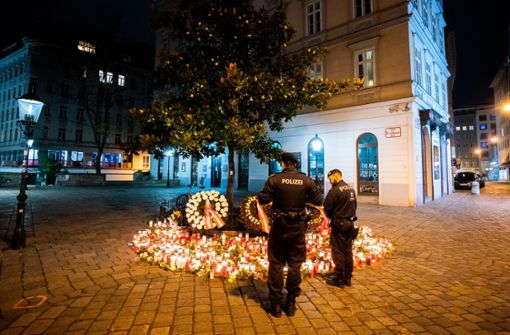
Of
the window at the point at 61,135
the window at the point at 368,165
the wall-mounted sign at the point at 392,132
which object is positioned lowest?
the window at the point at 368,165

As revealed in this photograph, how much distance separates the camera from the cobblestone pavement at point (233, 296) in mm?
3195

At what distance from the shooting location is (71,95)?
40.3m

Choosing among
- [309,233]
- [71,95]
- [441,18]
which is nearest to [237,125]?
[309,233]

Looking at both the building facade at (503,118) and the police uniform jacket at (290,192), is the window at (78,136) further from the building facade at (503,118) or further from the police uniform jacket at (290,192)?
the building facade at (503,118)

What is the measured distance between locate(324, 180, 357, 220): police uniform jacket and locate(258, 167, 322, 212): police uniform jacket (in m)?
0.85

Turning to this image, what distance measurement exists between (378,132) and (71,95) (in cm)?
4359

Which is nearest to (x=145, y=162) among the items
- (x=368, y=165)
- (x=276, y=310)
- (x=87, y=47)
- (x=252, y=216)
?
(x=87, y=47)

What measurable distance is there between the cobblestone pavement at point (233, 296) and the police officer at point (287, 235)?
11.1 inches

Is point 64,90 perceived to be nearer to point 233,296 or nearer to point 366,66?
point 366,66

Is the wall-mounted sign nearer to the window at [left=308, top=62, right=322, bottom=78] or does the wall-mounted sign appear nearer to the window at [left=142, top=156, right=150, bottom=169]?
the window at [left=308, top=62, right=322, bottom=78]

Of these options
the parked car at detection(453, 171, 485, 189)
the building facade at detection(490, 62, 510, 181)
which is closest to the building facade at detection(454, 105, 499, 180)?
the building facade at detection(490, 62, 510, 181)

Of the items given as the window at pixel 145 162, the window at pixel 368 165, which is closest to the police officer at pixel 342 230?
the window at pixel 368 165

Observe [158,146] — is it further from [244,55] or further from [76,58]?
[76,58]

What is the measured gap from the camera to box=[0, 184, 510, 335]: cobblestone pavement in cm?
320
